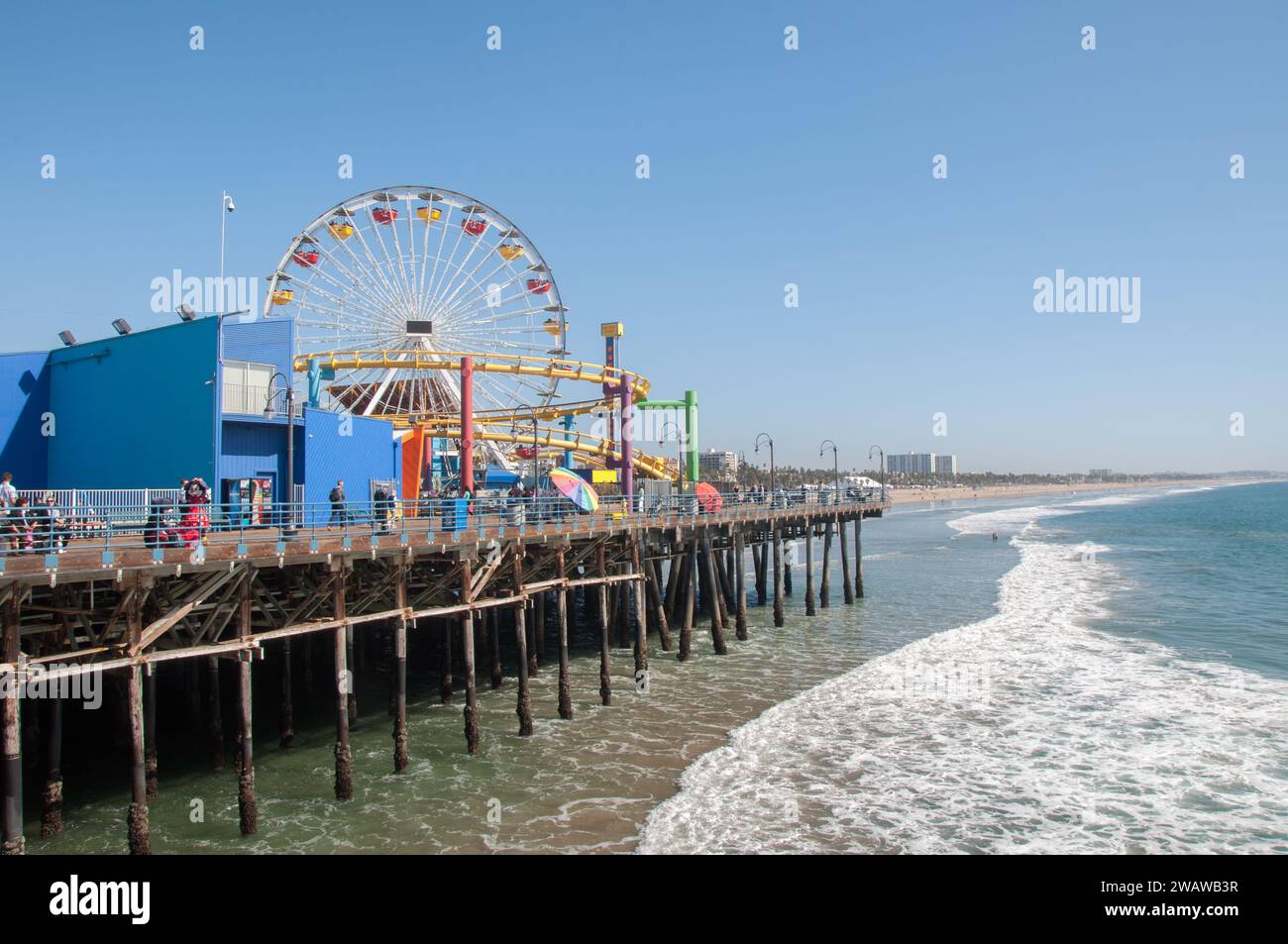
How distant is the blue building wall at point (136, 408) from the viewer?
69.2ft

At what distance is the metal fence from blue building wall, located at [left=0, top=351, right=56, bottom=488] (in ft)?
3.20

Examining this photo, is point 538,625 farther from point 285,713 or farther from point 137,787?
point 137,787

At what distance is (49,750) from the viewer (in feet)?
47.0

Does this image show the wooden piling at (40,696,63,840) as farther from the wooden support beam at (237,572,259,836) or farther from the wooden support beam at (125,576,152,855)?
the wooden support beam at (237,572,259,836)

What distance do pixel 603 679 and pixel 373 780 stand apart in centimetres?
700

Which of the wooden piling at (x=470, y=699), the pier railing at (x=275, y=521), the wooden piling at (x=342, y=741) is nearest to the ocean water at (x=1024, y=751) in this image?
the wooden piling at (x=470, y=699)

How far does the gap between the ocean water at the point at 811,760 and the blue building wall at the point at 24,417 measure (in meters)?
7.99

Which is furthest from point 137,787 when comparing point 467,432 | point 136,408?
point 467,432

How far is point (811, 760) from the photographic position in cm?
1812

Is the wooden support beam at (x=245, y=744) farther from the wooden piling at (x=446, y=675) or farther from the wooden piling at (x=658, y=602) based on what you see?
the wooden piling at (x=658, y=602)

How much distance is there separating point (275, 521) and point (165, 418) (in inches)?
143

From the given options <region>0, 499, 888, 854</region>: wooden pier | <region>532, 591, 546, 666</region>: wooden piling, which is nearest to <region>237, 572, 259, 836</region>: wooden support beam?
<region>0, 499, 888, 854</region>: wooden pier
